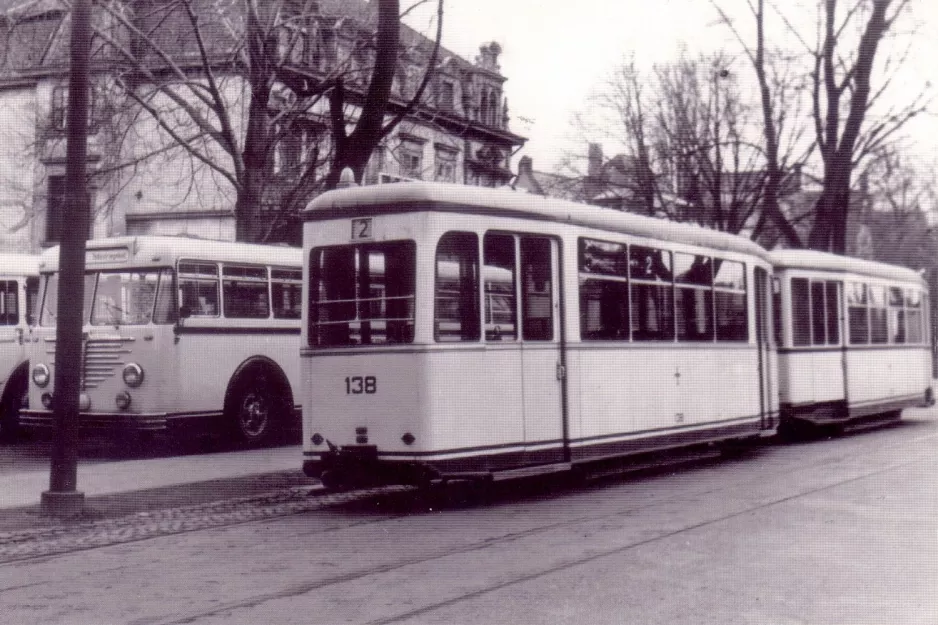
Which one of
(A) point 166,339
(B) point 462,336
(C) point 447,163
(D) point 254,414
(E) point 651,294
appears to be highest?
(C) point 447,163

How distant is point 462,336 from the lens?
1102 centimetres

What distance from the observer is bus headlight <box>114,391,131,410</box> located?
15727 millimetres

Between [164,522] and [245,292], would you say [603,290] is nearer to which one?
[164,522]

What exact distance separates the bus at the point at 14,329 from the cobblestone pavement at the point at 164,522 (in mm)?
7344

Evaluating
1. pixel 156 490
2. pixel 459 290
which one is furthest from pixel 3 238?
pixel 459 290

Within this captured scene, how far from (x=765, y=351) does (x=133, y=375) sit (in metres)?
8.67

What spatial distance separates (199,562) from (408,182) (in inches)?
163

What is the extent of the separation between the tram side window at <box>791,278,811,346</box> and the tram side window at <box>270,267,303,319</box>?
779cm

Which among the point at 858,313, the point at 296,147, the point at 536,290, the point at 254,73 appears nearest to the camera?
the point at 536,290

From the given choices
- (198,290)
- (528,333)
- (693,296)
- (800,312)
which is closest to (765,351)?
(800,312)

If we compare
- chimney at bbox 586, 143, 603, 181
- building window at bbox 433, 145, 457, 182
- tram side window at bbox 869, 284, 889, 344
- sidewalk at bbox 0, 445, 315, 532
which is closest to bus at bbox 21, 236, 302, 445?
sidewalk at bbox 0, 445, 315, 532

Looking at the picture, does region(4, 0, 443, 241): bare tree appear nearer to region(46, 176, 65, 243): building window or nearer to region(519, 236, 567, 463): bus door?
region(519, 236, 567, 463): bus door

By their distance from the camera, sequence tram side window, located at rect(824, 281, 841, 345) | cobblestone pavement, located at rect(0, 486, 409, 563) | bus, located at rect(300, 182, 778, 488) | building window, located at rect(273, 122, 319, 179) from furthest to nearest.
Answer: building window, located at rect(273, 122, 319, 179) → tram side window, located at rect(824, 281, 841, 345) → bus, located at rect(300, 182, 778, 488) → cobblestone pavement, located at rect(0, 486, 409, 563)

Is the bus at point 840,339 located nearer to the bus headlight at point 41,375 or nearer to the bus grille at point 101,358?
the bus grille at point 101,358
